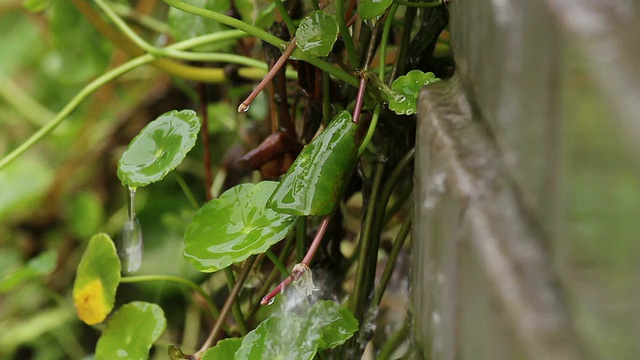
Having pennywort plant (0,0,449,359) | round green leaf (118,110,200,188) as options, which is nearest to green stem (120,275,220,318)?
pennywort plant (0,0,449,359)

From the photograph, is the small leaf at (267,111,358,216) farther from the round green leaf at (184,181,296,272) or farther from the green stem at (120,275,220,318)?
the green stem at (120,275,220,318)

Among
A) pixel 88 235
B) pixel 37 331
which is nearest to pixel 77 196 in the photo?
pixel 88 235

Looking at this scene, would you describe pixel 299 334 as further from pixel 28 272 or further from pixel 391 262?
pixel 28 272

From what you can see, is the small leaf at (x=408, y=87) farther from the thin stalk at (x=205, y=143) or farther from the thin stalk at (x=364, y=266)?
the thin stalk at (x=205, y=143)

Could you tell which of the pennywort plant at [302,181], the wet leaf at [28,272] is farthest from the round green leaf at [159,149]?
the wet leaf at [28,272]

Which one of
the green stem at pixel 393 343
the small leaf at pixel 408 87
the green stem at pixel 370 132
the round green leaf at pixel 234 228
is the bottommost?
the green stem at pixel 393 343

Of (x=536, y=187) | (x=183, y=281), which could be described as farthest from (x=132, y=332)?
(x=536, y=187)
